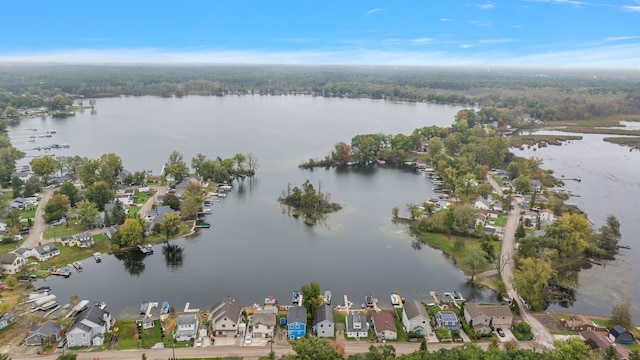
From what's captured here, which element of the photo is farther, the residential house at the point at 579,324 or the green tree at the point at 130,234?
the green tree at the point at 130,234

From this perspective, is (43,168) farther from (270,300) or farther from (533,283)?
(533,283)

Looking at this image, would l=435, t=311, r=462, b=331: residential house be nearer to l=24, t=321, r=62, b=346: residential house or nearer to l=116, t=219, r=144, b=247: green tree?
l=24, t=321, r=62, b=346: residential house

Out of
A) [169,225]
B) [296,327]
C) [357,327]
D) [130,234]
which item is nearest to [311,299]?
[296,327]

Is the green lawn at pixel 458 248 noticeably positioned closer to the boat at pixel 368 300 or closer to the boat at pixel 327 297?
Answer: the boat at pixel 368 300

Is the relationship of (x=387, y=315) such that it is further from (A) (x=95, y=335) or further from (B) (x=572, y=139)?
(B) (x=572, y=139)

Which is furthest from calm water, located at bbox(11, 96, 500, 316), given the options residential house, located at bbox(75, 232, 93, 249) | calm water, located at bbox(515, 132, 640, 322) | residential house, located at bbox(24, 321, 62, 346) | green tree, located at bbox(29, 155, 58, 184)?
green tree, located at bbox(29, 155, 58, 184)

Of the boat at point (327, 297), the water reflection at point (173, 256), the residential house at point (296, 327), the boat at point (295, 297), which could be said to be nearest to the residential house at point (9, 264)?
the water reflection at point (173, 256)
